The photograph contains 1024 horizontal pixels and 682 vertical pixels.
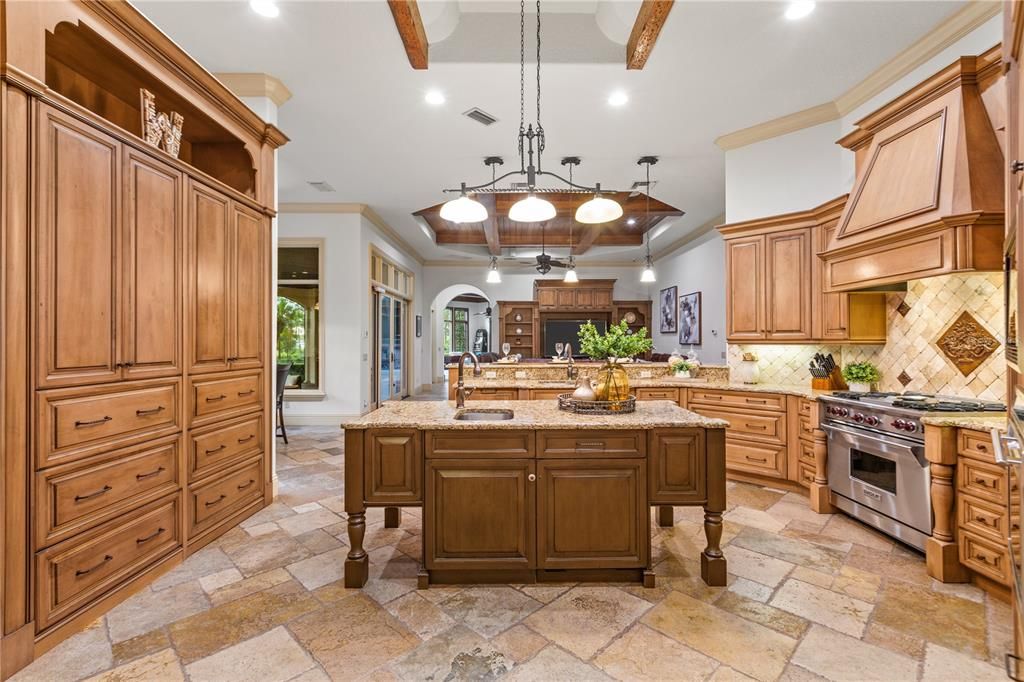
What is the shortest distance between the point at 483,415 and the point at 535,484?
1.71 feet

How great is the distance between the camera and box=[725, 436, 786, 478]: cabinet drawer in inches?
143

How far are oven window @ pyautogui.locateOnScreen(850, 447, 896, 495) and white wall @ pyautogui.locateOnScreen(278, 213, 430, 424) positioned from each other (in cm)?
534

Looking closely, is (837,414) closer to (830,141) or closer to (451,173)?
(830,141)

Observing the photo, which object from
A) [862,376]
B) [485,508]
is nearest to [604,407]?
[485,508]

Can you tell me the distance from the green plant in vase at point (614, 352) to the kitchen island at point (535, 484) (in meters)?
0.32

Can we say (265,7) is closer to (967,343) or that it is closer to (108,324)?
(108,324)

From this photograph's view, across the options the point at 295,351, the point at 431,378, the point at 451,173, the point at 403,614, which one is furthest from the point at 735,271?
the point at 431,378

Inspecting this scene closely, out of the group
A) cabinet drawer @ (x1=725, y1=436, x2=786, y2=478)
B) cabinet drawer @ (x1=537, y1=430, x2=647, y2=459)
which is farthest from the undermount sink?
cabinet drawer @ (x1=725, y1=436, x2=786, y2=478)

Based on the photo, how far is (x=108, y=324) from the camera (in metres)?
2.05

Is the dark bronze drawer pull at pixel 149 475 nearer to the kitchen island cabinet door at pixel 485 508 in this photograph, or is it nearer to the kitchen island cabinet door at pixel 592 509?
the kitchen island cabinet door at pixel 485 508

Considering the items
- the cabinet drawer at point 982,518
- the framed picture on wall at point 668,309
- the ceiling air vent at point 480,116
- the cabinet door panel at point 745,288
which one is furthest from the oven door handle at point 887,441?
the framed picture on wall at point 668,309

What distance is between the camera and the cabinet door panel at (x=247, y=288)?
296cm

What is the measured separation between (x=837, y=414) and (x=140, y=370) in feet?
13.6

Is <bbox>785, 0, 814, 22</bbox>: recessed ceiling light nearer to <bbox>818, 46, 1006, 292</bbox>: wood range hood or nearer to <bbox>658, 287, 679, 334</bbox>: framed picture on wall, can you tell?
<bbox>818, 46, 1006, 292</bbox>: wood range hood
